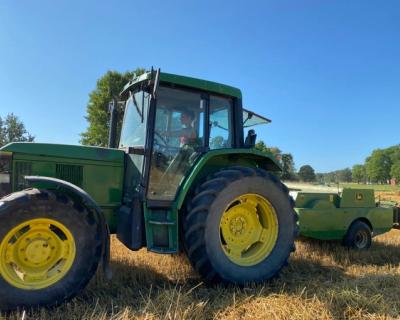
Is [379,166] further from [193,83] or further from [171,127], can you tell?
[171,127]

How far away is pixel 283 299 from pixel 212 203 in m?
1.23

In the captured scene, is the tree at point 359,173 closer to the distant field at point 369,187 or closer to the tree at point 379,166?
the tree at point 379,166

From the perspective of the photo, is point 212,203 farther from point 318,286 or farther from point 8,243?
point 8,243

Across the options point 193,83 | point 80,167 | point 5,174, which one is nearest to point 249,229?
point 193,83

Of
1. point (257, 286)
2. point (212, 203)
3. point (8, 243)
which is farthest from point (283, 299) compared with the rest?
point (8, 243)

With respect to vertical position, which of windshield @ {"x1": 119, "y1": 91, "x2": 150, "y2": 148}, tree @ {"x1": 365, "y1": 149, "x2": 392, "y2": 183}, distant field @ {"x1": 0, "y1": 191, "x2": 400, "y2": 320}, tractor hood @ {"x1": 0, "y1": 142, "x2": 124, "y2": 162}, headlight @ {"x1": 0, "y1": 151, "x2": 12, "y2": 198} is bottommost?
distant field @ {"x1": 0, "y1": 191, "x2": 400, "y2": 320}

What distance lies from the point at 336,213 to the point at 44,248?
5.21 metres

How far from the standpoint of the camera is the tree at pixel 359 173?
124 m

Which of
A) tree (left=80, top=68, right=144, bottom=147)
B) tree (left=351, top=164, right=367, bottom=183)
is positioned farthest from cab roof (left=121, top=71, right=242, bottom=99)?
tree (left=351, top=164, right=367, bottom=183)

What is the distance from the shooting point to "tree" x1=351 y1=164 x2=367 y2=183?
123669mm

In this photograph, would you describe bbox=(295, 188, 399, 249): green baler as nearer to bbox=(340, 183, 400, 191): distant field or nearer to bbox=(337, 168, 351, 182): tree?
bbox=(340, 183, 400, 191): distant field

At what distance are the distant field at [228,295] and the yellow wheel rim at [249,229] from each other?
44 centimetres

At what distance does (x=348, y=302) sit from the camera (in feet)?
12.1

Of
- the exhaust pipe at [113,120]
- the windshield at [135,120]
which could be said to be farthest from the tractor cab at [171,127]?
the exhaust pipe at [113,120]
